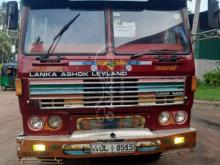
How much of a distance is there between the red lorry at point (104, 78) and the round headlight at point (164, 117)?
15 mm

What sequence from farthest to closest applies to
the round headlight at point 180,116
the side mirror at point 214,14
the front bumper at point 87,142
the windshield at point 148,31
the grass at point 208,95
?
the grass at point 208,95
the side mirror at point 214,14
the round headlight at point 180,116
the windshield at point 148,31
the front bumper at point 87,142

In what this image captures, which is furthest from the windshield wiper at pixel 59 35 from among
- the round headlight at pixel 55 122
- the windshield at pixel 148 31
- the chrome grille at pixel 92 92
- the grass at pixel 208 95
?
the grass at pixel 208 95

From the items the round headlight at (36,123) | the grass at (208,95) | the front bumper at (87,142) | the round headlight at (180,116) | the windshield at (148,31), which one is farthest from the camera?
the grass at (208,95)

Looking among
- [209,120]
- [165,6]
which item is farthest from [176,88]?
[209,120]

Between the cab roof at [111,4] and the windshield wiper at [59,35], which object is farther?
the cab roof at [111,4]

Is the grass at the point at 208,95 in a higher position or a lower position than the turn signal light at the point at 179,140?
lower

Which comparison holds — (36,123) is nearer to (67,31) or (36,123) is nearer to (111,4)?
(67,31)

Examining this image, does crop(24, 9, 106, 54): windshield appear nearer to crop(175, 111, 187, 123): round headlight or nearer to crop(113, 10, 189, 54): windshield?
crop(113, 10, 189, 54): windshield

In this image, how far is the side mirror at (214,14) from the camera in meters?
6.99

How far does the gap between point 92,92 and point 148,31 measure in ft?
3.88

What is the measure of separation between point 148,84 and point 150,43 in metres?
0.59

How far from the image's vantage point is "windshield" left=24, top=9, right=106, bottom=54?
6586 mm

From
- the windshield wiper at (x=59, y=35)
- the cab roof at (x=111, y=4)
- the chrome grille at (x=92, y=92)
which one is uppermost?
the cab roof at (x=111, y=4)

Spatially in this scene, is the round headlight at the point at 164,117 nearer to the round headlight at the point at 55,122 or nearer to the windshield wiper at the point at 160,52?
the windshield wiper at the point at 160,52
